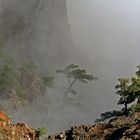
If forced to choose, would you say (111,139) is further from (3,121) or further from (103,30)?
(103,30)

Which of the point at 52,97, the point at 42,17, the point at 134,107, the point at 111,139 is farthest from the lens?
the point at 42,17

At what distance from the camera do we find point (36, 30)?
98.6 m

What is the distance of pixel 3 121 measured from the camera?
18609 millimetres

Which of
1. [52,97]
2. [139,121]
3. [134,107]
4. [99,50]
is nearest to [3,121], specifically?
[139,121]

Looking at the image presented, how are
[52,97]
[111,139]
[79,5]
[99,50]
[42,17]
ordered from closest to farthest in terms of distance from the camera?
[111,139] < [52,97] < [42,17] < [99,50] < [79,5]

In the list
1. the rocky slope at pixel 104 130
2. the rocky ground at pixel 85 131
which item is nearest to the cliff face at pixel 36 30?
the rocky ground at pixel 85 131

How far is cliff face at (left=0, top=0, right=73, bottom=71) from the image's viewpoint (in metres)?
85.8

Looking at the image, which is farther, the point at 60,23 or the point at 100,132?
the point at 60,23

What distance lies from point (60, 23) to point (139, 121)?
90.9 m

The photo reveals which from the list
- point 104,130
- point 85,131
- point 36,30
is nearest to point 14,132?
point 85,131

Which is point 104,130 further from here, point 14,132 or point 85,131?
point 14,132

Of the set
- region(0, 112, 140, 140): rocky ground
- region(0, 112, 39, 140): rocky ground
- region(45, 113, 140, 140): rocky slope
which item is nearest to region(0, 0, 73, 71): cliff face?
region(0, 112, 39, 140): rocky ground

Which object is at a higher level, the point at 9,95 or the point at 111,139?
the point at 9,95

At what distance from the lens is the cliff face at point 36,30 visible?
85.8 metres
